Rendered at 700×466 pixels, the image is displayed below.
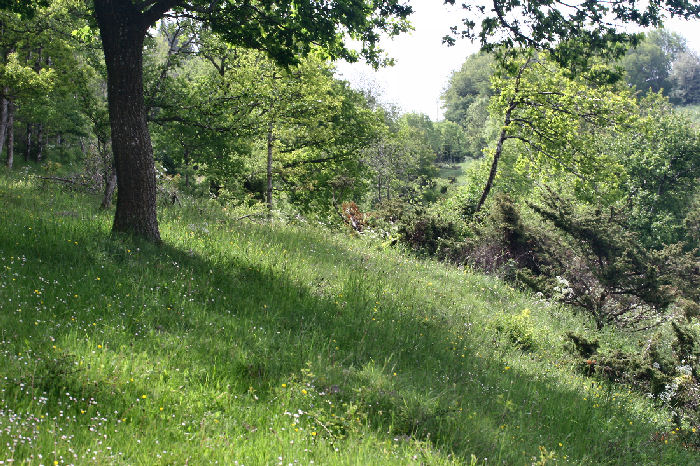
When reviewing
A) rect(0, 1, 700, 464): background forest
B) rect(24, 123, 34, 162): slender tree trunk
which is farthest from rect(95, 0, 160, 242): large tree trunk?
rect(24, 123, 34, 162): slender tree trunk

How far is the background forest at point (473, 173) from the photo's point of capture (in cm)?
920

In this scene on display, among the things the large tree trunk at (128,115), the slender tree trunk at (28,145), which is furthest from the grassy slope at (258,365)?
the slender tree trunk at (28,145)

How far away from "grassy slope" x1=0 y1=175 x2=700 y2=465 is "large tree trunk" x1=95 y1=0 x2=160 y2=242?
59cm

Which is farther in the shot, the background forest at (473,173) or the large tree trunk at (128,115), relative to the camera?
the background forest at (473,173)

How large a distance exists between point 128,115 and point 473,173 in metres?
23.9

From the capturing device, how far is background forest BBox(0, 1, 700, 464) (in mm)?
9195

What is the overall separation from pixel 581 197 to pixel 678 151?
1910 cm

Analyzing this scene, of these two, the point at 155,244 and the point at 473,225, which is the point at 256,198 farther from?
the point at 155,244

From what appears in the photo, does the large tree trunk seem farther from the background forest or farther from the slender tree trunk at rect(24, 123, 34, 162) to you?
the slender tree trunk at rect(24, 123, 34, 162)

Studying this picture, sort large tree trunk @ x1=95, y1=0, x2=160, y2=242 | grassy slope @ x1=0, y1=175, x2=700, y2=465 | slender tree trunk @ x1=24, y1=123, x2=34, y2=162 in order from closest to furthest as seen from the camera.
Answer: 1. grassy slope @ x1=0, y1=175, x2=700, y2=465
2. large tree trunk @ x1=95, y1=0, x2=160, y2=242
3. slender tree trunk @ x1=24, y1=123, x2=34, y2=162

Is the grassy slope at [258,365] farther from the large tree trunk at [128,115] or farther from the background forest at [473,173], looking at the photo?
the large tree trunk at [128,115]

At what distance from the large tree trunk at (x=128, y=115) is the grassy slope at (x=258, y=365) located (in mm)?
593

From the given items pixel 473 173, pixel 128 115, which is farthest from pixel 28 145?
pixel 128 115

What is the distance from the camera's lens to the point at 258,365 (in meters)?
5.12
